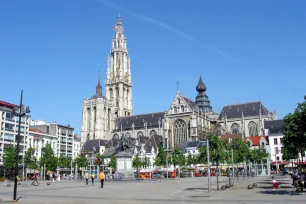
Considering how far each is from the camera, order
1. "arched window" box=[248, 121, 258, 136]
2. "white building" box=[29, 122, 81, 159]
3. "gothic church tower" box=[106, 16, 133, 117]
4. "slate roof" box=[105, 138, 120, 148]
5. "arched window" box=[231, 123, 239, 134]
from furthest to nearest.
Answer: "gothic church tower" box=[106, 16, 133, 117] → "slate roof" box=[105, 138, 120, 148] → "arched window" box=[231, 123, 239, 134] → "arched window" box=[248, 121, 258, 136] → "white building" box=[29, 122, 81, 159]

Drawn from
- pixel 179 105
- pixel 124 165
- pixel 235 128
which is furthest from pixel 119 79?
pixel 124 165

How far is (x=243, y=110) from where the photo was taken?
11350cm

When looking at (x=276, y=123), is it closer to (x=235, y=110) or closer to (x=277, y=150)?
(x=277, y=150)

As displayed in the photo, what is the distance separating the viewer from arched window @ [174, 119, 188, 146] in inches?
4099

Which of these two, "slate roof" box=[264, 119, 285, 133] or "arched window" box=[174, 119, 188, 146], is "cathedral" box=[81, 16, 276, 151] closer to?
"arched window" box=[174, 119, 188, 146]

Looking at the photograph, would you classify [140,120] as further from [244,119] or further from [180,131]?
[244,119]

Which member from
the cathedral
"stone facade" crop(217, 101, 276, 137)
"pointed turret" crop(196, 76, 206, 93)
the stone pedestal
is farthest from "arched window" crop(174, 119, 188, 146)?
the stone pedestal

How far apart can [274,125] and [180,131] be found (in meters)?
27.3

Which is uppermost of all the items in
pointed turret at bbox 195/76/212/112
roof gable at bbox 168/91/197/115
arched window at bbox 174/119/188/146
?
pointed turret at bbox 195/76/212/112

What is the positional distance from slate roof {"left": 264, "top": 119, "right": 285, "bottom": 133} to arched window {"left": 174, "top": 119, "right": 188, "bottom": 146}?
928 inches

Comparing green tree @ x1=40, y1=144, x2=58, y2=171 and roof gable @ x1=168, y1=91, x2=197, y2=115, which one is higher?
roof gable @ x1=168, y1=91, x2=197, y2=115

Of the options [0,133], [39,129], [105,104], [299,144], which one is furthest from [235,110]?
[299,144]

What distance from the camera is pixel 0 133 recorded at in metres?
73.8

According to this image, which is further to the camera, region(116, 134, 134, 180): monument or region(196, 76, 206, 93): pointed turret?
region(196, 76, 206, 93): pointed turret
